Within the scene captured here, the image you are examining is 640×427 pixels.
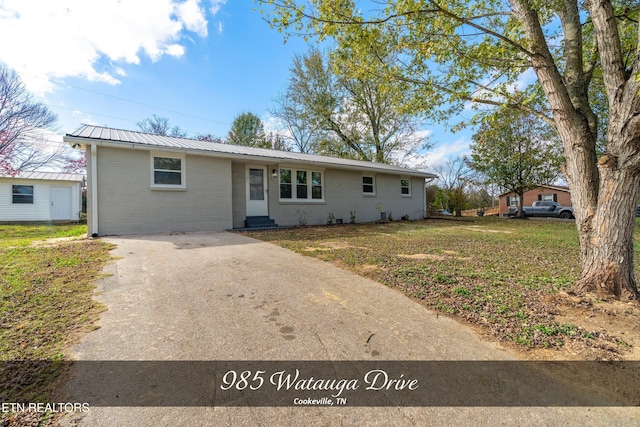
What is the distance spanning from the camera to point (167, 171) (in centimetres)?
842

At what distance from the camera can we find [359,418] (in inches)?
59.1

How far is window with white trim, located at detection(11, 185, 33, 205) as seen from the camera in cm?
1402

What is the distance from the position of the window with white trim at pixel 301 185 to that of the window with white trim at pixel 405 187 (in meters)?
5.68

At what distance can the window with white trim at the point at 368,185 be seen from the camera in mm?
13828

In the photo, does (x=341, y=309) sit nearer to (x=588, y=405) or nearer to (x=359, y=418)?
(x=359, y=418)

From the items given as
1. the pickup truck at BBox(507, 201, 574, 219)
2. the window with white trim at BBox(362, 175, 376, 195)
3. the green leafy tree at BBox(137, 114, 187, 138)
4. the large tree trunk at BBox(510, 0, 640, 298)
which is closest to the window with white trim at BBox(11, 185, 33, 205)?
the green leafy tree at BBox(137, 114, 187, 138)

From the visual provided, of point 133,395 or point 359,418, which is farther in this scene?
point 133,395

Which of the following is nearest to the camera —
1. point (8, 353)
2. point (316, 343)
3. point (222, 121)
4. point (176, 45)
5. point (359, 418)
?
point (359, 418)

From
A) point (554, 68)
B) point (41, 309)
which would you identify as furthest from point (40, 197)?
point (554, 68)

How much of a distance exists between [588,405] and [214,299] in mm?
3161

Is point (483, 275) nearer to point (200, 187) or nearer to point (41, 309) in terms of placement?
point (41, 309)

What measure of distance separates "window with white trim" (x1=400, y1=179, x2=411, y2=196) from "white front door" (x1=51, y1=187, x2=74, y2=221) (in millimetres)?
18729

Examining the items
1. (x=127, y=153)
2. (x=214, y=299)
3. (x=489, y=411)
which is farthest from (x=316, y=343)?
(x=127, y=153)

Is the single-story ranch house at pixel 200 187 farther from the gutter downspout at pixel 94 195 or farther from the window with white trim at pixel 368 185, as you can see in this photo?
the window with white trim at pixel 368 185
